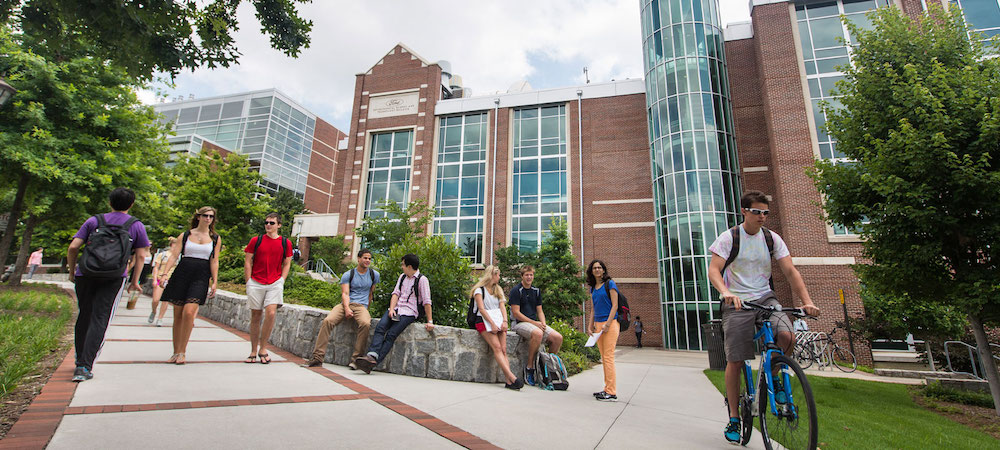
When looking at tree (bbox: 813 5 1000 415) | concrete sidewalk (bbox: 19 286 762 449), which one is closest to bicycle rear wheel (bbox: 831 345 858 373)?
tree (bbox: 813 5 1000 415)

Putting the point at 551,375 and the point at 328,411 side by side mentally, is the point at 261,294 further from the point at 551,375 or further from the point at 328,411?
the point at 551,375

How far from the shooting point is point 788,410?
2.95 metres

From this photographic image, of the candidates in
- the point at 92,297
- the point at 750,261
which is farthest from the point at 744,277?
the point at 92,297

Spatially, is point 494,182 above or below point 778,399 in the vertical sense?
above

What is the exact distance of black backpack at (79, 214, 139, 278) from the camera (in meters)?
3.83

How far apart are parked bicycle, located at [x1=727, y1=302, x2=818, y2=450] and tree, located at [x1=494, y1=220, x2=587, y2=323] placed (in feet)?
50.6

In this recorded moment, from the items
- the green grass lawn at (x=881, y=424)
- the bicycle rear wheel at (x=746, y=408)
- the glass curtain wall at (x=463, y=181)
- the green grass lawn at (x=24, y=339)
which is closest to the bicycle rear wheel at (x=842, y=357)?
the green grass lawn at (x=881, y=424)

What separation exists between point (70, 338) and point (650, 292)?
23.1 meters

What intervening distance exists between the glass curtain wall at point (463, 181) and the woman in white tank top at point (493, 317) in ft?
71.4

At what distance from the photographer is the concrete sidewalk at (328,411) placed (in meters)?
2.54

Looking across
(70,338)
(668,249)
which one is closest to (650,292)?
(668,249)

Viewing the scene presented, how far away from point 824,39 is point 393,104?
26.3 m

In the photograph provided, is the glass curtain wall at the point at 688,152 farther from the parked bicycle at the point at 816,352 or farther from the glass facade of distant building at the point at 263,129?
the glass facade of distant building at the point at 263,129

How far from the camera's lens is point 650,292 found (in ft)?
79.0
